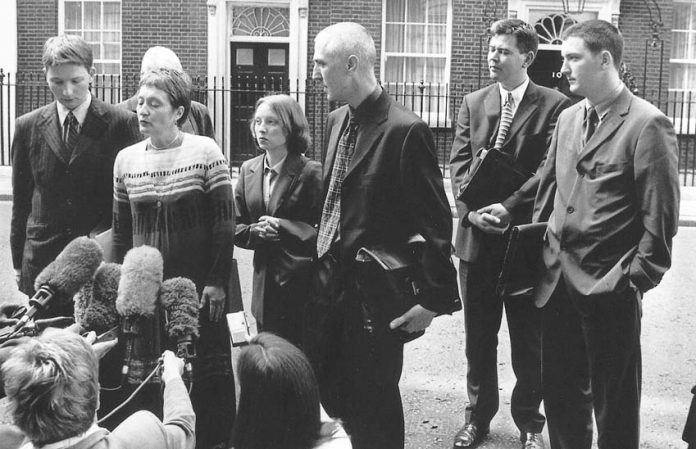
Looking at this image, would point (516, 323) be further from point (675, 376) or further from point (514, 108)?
point (675, 376)

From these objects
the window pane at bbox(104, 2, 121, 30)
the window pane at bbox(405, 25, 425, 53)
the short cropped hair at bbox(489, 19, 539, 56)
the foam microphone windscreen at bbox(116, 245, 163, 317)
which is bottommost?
the foam microphone windscreen at bbox(116, 245, 163, 317)

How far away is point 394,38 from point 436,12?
105cm

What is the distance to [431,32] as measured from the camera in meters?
19.1

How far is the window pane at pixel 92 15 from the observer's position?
61.8 ft

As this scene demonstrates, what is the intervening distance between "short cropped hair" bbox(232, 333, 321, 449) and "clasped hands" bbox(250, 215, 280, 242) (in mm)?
1906

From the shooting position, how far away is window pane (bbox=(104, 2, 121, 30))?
18781 millimetres

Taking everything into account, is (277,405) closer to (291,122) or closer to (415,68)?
(291,122)

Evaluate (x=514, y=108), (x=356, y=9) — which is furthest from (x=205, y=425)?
(x=356, y=9)

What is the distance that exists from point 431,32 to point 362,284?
625 inches

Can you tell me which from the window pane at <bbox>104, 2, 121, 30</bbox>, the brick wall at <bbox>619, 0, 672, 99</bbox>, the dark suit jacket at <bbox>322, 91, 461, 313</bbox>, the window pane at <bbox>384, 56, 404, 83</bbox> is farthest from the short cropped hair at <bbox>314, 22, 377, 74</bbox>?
the brick wall at <bbox>619, 0, 672, 99</bbox>

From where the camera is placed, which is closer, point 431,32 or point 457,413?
point 457,413

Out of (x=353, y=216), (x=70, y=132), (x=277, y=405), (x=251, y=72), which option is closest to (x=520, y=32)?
(x=353, y=216)

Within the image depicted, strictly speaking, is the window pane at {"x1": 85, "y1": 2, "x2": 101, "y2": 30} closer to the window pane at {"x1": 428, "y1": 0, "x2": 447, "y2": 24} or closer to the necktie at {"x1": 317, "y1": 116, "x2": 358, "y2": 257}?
the window pane at {"x1": 428, "y1": 0, "x2": 447, "y2": 24}

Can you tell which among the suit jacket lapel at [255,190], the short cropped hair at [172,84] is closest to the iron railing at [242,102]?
the suit jacket lapel at [255,190]
